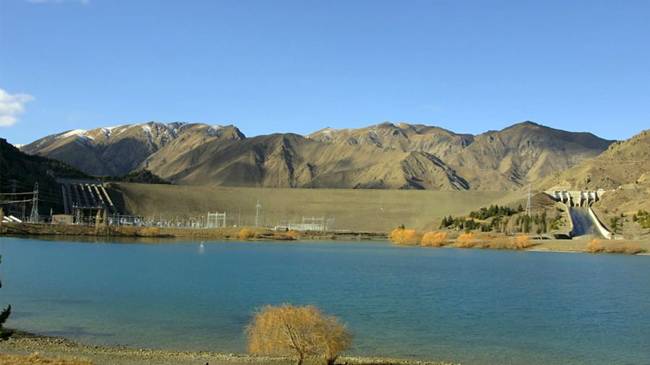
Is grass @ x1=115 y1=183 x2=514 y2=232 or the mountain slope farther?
grass @ x1=115 y1=183 x2=514 y2=232

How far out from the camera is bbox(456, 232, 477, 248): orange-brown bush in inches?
4545

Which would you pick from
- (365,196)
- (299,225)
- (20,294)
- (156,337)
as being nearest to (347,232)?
(299,225)

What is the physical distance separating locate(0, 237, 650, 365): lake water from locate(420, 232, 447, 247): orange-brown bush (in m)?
49.9

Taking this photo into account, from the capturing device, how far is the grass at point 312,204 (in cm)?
16438

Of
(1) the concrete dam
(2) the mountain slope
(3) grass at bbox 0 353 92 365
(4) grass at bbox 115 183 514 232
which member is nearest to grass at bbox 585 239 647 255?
(1) the concrete dam

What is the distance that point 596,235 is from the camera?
11394 cm

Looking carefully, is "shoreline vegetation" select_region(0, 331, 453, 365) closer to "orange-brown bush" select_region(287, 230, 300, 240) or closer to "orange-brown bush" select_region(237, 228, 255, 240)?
"orange-brown bush" select_region(237, 228, 255, 240)

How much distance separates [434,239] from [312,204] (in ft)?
208

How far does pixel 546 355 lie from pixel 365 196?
521 feet

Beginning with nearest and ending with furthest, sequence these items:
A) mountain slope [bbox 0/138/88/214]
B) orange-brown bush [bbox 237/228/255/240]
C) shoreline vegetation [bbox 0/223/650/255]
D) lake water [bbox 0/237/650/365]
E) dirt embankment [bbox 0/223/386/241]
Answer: lake water [bbox 0/237/650/365] < shoreline vegetation [bbox 0/223/650/255] < dirt embankment [bbox 0/223/386/241] < orange-brown bush [bbox 237/228/255/240] < mountain slope [bbox 0/138/88/214]

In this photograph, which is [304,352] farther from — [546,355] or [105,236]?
[105,236]

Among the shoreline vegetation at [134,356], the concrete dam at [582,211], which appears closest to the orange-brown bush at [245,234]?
the concrete dam at [582,211]

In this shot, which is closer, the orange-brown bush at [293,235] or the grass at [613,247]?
the grass at [613,247]

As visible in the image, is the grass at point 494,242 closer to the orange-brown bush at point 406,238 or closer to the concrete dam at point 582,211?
the orange-brown bush at point 406,238
